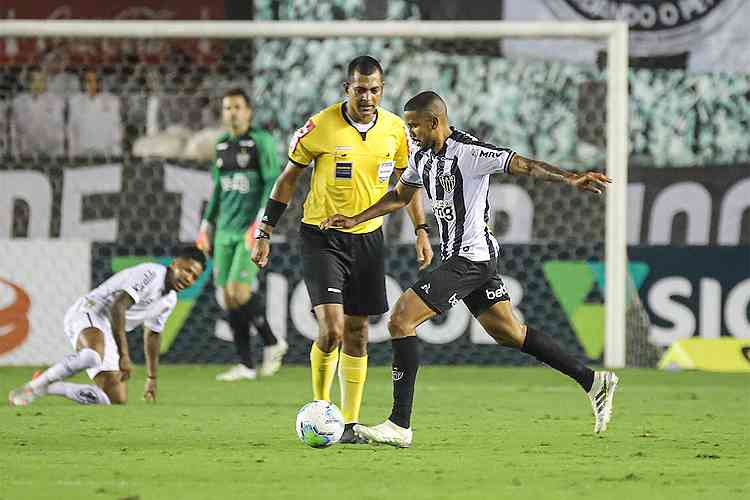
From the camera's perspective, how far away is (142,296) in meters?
9.74

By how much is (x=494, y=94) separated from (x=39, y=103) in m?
3.95

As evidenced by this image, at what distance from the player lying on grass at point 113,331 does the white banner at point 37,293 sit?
2970 millimetres

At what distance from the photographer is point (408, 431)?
7.11 metres

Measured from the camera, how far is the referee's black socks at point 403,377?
712cm

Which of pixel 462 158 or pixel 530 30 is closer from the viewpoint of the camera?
pixel 462 158

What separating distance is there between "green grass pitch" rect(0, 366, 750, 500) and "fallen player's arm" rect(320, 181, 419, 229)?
1.09 metres

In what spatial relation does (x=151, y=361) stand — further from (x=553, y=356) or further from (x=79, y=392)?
(x=553, y=356)

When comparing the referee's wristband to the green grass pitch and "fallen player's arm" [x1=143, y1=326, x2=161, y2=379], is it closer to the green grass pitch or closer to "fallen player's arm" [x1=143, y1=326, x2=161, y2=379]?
the green grass pitch

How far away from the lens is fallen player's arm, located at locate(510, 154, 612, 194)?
21.7ft

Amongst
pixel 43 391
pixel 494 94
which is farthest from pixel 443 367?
pixel 43 391

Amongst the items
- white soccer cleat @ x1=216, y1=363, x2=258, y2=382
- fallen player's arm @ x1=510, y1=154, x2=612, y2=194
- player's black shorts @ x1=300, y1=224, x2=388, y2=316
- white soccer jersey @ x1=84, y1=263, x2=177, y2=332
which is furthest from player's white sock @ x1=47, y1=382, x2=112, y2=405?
fallen player's arm @ x1=510, y1=154, x2=612, y2=194

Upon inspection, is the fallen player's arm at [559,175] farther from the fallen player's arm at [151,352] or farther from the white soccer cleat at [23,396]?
the white soccer cleat at [23,396]

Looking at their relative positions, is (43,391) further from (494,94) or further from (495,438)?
(494,94)

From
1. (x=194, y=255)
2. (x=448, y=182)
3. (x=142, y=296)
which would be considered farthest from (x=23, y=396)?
(x=448, y=182)
